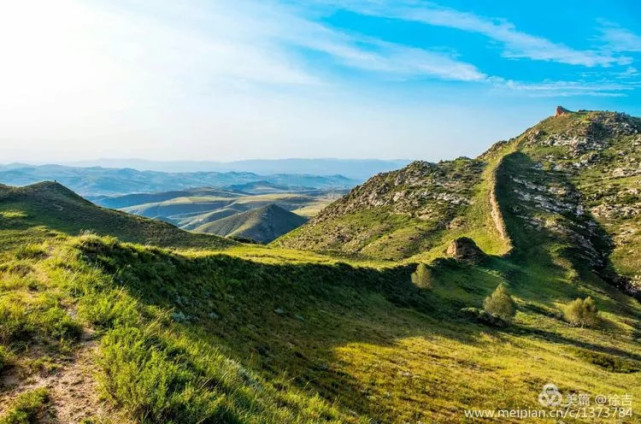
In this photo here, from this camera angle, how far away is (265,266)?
116ft

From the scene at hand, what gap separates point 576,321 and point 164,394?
72544 millimetres

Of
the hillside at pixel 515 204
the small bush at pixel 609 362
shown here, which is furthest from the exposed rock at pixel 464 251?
the small bush at pixel 609 362

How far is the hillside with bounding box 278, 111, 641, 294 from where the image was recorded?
346 feet

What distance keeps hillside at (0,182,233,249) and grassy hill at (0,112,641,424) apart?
1038mm

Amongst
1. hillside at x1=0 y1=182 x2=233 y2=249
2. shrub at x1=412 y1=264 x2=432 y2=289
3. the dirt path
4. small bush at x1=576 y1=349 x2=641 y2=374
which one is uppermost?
the dirt path

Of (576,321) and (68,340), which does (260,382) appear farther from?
(576,321)

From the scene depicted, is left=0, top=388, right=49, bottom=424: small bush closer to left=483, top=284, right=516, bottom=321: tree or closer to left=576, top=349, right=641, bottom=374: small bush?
left=576, top=349, right=641, bottom=374: small bush

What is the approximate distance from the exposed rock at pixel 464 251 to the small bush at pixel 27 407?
291 ft

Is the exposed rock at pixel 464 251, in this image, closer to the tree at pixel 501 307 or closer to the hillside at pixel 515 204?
the hillside at pixel 515 204

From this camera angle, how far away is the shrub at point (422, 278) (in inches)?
2564

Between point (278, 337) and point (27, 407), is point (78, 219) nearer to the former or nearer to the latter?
point (278, 337)

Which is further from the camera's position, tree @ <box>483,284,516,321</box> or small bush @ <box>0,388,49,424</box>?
tree @ <box>483,284,516,321</box>

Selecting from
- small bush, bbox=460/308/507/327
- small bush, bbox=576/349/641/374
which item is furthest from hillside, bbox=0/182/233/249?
small bush, bbox=576/349/641/374

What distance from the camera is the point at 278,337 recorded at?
2277 centimetres
